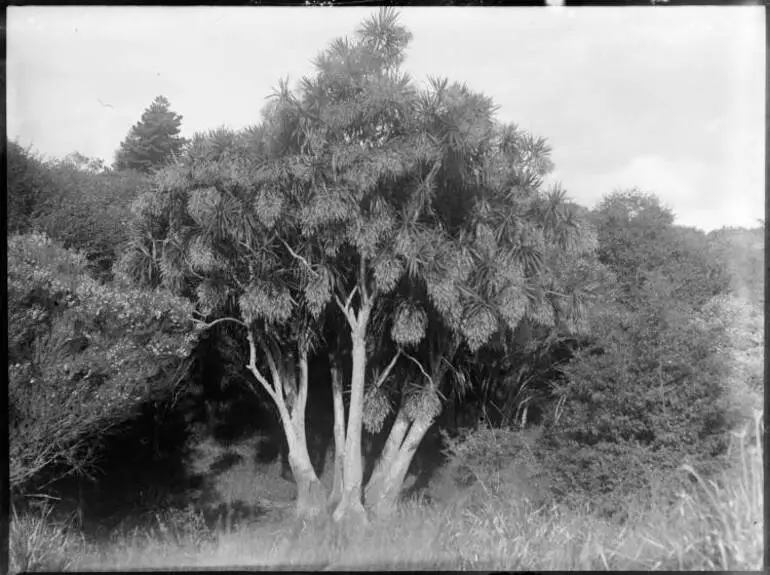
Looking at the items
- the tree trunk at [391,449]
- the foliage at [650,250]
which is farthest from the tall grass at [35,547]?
the foliage at [650,250]

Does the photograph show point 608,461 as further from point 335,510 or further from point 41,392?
point 41,392

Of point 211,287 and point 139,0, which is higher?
point 139,0

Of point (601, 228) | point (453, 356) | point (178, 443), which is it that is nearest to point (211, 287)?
point (178, 443)

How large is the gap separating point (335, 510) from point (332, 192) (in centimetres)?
334

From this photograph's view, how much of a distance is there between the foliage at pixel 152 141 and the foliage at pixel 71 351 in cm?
122

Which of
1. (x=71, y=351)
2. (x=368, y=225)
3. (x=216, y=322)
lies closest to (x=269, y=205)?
(x=368, y=225)

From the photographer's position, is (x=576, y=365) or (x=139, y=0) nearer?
(x=139, y=0)

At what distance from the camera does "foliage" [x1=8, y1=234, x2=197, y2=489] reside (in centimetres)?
594

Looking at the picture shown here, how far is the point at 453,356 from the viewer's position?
8828 millimetres

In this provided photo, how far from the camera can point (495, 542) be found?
4.48 meters

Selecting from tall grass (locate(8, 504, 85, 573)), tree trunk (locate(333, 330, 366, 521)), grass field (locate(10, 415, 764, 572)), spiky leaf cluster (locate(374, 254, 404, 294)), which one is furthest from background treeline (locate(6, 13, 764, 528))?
grass field (locate(10, 415, 764, 572))

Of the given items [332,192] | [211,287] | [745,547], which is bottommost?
[745,547]

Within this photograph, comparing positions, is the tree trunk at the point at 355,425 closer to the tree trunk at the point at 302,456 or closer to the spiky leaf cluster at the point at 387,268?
the tree trunk at the point at 302,456

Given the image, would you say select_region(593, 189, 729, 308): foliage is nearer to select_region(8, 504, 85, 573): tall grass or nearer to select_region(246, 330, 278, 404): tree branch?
select_region(246, 330, 278, 404): tree branch
